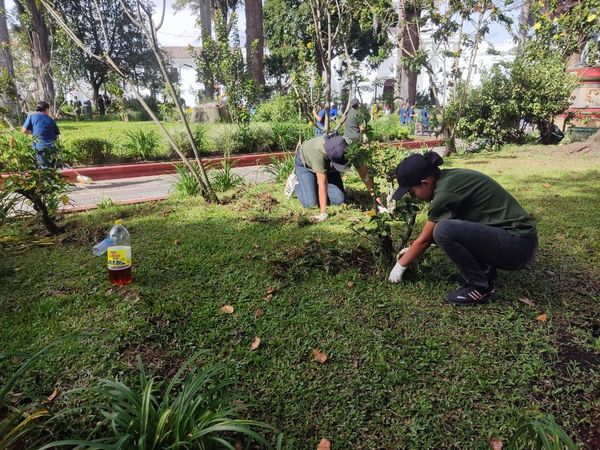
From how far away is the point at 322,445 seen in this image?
1932 mm

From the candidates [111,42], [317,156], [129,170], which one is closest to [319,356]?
[317,156]

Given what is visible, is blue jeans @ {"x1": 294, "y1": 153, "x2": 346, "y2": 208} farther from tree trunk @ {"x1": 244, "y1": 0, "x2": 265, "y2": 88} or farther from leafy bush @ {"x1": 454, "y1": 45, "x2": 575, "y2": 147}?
tree trunk @ {"x1": 244, "y1": 0, "x2": 265, "y2": 88}

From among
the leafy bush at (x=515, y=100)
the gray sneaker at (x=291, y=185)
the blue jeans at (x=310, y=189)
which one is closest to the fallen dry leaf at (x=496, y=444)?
the blue jeans at (x=310, y=189)

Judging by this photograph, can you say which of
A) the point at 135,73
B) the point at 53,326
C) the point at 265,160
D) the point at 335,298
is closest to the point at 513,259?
the point at 335,298

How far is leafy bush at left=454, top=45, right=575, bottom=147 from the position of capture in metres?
10.6

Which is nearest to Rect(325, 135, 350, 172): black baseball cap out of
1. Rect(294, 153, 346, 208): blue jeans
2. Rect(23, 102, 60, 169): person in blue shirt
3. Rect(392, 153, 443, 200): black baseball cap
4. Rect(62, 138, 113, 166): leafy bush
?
Rect(294, 153, 346, 208): blue jeans

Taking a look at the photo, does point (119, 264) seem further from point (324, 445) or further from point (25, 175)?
point (324, 445)

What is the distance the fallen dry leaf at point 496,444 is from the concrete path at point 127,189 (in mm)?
5570

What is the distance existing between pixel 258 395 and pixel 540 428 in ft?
4.36

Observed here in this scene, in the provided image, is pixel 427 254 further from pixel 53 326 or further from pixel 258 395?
pixel 53 326

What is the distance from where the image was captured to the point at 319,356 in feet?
8.04

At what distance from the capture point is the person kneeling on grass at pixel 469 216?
8.80 ft

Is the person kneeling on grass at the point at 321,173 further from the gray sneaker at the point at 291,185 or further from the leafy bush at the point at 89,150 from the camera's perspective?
the leafy bush at the point at 89,150

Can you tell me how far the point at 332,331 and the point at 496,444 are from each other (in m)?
1.09
